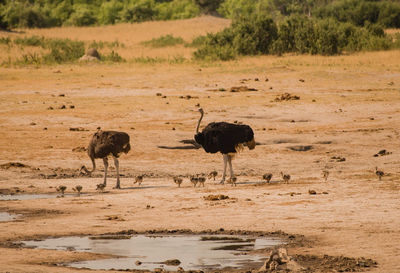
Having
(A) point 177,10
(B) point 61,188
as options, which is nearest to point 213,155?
(B) point 61,188

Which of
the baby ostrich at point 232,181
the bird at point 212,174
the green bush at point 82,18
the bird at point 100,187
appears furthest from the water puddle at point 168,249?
the green bush at point 82,18

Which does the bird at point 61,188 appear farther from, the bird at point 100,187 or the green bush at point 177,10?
the green bush at point 177,10

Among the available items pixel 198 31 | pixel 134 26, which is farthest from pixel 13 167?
pixel 134 26

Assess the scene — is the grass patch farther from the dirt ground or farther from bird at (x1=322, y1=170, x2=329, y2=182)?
bird at (x1=322, y1=170, x2=329, y2=182)

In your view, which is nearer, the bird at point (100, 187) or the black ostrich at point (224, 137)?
the bird at point (100, 187)

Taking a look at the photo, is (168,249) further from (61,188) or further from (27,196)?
(27,196)

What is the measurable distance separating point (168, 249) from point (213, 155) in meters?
9.14

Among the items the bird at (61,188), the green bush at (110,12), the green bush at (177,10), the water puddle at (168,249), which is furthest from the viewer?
the green bush at (177,10)

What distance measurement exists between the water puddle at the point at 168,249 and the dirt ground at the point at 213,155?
39 cm

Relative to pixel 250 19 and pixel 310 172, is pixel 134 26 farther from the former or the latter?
pixel 310 172

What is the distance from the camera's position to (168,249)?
9797 millimetres

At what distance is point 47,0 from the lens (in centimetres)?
7475

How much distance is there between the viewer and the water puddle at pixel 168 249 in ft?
29.3

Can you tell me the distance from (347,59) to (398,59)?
2.23m
